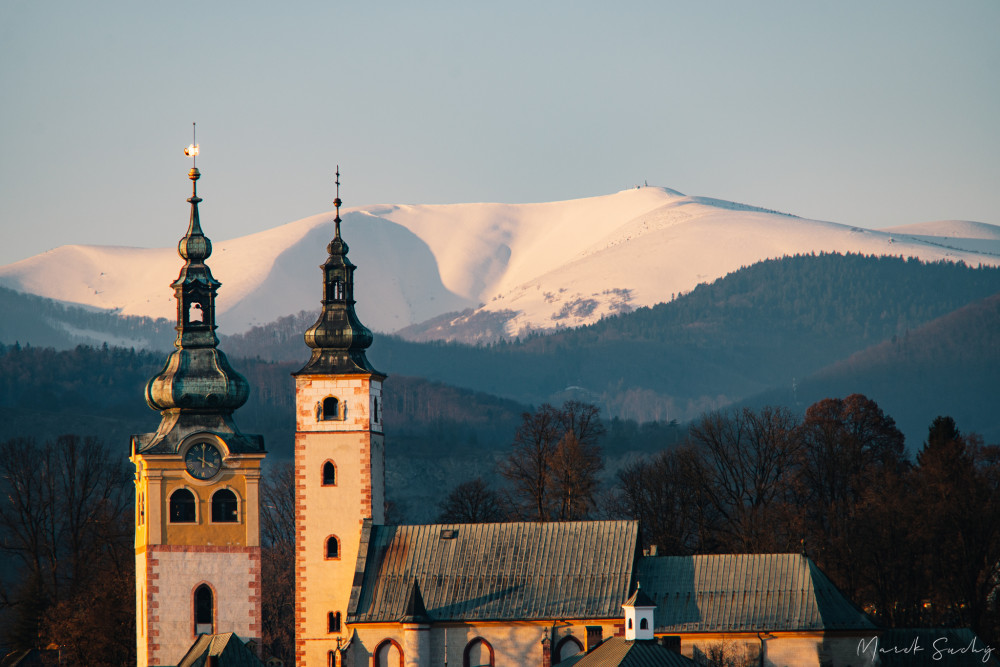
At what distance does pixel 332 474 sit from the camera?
270 feet

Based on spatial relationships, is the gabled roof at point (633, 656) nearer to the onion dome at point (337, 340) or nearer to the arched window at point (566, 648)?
the arched window at point (566, 648)

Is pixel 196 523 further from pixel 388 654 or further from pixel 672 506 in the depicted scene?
pixel 672 506

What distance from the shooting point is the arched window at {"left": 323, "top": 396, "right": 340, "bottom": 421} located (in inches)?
3270

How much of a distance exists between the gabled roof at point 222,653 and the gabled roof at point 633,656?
1251 cm

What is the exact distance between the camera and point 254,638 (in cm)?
7731

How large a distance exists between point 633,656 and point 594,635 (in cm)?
789

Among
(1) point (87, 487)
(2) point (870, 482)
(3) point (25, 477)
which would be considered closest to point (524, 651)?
(2) point (870, 482)

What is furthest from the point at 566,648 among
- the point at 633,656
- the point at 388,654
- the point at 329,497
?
the point at 329,497

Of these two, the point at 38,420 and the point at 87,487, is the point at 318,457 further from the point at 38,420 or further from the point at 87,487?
the point at 38,420

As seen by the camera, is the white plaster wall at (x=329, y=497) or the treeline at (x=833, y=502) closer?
the white plaster wall at (x=329, y=497)

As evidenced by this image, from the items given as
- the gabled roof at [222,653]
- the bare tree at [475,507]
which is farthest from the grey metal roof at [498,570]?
the bare tree at [475,507]

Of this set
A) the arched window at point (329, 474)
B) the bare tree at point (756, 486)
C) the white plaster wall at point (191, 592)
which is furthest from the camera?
the bare tree at point (756, 486)

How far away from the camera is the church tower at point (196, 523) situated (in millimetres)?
77875

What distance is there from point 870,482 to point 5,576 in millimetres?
70035
